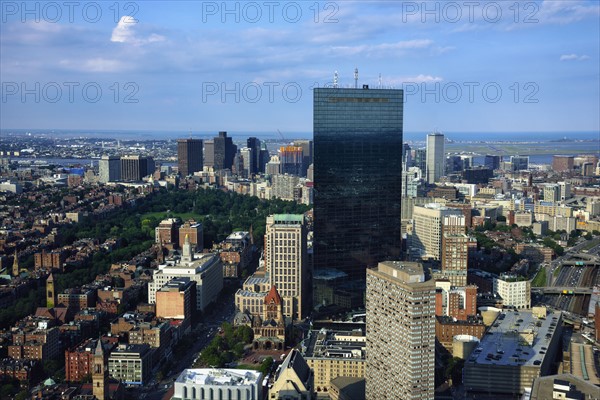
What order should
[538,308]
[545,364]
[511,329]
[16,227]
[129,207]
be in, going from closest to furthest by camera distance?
[545,364] → [511,329] → [538,308] → [16,227] → [129,207]

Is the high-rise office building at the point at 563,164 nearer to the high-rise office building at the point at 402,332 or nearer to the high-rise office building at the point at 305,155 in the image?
the high-rise office building at the point at 305,155

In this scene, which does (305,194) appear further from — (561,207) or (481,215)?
(561,207)

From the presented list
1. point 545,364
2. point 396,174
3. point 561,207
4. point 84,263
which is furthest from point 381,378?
point 561,207

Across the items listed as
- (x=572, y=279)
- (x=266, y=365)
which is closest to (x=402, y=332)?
(x=266, y=365)

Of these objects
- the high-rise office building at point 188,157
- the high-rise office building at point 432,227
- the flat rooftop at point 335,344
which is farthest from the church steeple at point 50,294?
the high-rise office building at point 188,157

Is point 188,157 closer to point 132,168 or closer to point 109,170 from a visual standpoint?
point 132,168

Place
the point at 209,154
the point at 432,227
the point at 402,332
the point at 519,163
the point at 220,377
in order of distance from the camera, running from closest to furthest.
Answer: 1. the point at 220,377
2. the point at 402,332
3. the point at 432,227
4. the point at 209,154
5. the point at 519,163

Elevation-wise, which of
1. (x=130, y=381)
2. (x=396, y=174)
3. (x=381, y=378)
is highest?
(x=396, y=174)
